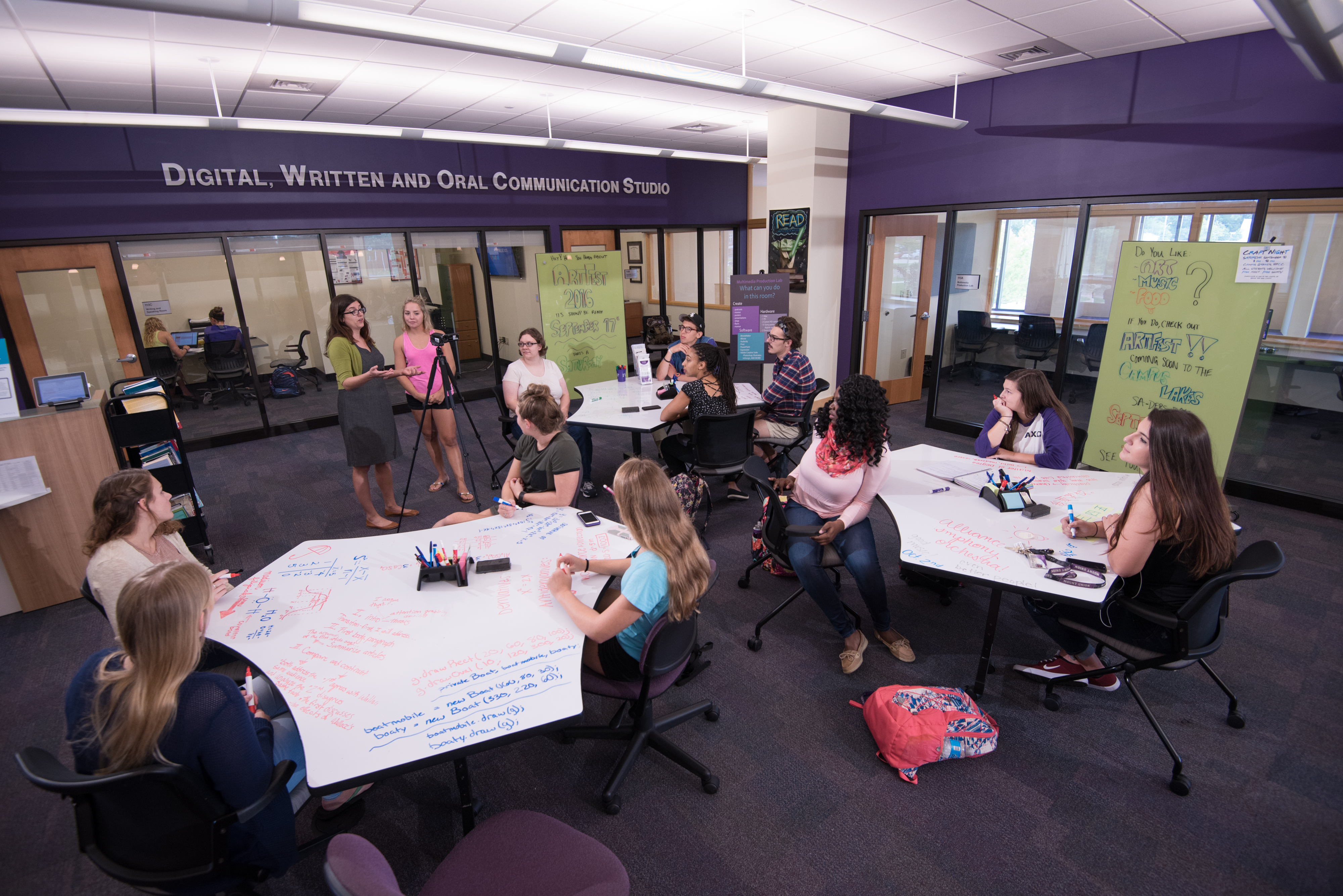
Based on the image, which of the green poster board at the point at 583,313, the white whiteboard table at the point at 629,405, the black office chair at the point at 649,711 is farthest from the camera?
the green poster board at the point at 583,313

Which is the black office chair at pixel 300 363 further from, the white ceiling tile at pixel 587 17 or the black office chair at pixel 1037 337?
the black office chair at pixel 1037 337

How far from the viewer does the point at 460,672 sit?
1.93 metres

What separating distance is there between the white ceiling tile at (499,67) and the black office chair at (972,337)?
20.0ft

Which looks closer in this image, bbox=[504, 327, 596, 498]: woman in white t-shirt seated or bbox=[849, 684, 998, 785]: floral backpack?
bbox=[849, 684, 998, 785]: floral backpack

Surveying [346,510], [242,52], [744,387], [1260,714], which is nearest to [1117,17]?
[744,387]

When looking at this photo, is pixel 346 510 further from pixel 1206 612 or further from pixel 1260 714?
pixel 1260 714

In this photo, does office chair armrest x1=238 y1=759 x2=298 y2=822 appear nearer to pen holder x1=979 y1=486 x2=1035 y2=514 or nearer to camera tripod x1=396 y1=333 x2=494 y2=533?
camera tripod x1=396 y1=333 x2=494 y2=533

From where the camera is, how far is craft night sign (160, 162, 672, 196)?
20.8ft

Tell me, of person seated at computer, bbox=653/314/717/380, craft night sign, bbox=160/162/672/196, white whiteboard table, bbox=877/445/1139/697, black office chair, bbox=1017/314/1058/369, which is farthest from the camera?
black office chair, bbox=1017/314/1058/369

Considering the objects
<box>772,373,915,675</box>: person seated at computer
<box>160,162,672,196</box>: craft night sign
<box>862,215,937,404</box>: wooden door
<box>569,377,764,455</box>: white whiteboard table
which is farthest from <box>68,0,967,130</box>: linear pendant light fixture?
<box>160,162,672,196</box>: craft night sign

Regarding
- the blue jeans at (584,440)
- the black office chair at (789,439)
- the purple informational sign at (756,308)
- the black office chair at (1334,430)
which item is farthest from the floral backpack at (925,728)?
the black office chair at (1334,430)

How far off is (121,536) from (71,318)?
215 inches

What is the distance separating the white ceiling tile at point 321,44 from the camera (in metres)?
3.79

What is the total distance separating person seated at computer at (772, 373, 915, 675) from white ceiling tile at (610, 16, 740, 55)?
2521 millimetres
